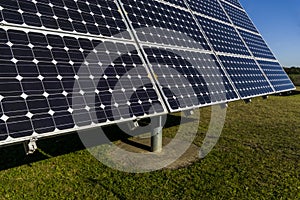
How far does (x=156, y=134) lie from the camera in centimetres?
1140

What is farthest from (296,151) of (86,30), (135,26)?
(86,30)

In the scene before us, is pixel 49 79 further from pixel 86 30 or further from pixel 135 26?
pixel 135 26

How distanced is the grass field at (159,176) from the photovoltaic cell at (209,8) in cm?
784

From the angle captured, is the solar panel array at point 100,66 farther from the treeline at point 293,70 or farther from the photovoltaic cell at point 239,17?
the treeline at point 293,70

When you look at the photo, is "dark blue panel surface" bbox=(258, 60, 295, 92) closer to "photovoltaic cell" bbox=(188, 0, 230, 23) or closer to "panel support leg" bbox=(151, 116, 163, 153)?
"photovoltaic cell" bbox=(188, 0, 230, 23)

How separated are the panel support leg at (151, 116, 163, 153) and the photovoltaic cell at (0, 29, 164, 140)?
103 inches

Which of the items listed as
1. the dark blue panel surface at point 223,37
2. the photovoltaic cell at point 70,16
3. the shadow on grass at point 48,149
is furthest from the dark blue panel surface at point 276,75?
the photovoltaic cell at point 70,16

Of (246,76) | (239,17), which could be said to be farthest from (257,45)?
(246,76)

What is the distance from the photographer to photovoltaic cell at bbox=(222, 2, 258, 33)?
20467mm

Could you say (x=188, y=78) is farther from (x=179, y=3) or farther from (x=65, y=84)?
(x=179, y=3)

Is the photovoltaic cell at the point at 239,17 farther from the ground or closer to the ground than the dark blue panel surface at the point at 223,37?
farther from the ground

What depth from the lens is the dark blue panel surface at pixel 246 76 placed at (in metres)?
13.1

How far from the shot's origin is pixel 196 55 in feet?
39.1

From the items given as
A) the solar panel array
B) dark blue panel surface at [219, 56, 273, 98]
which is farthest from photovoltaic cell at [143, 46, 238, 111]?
dark blue panel surface at [219, 56, 273, 98]
